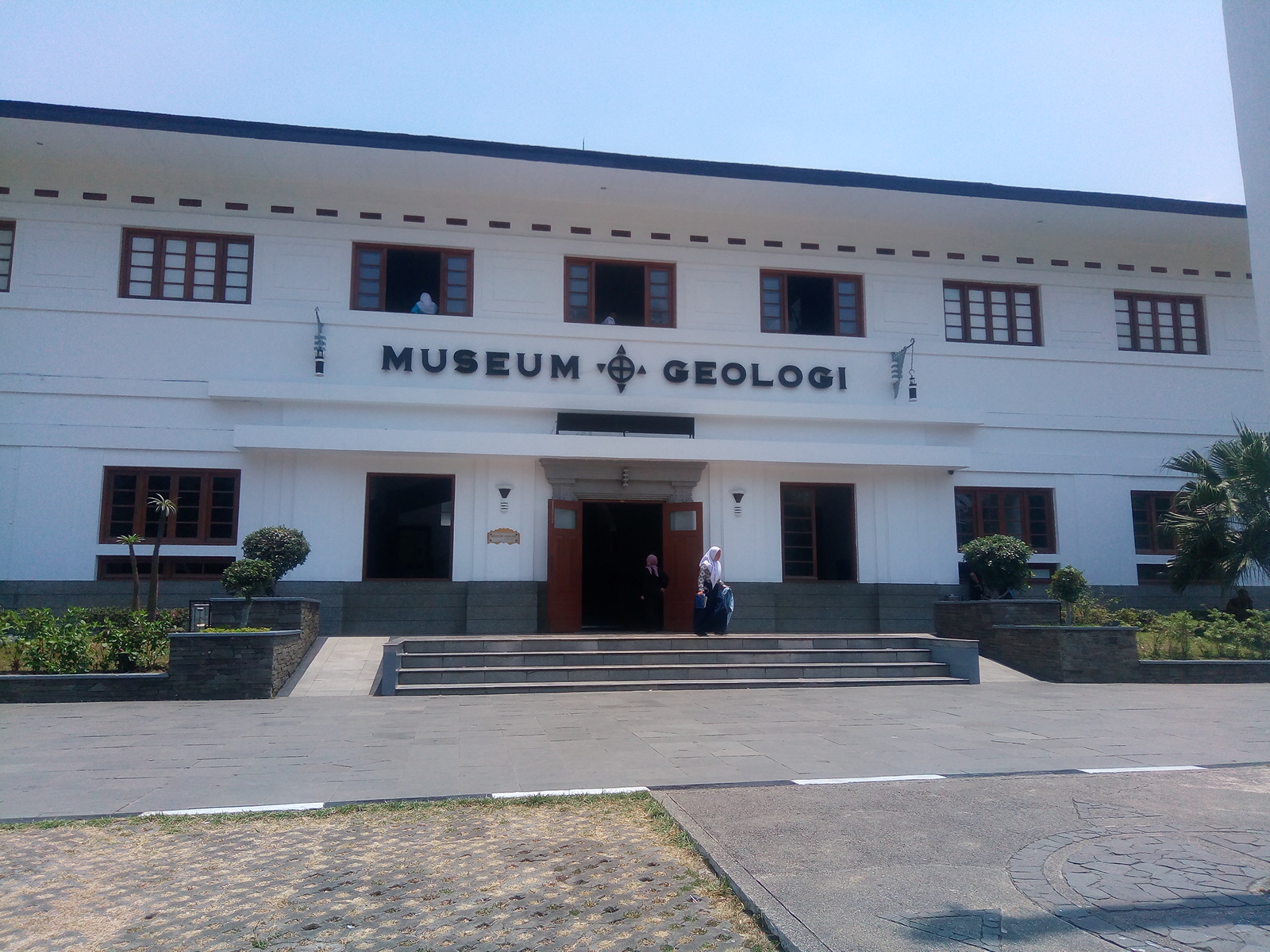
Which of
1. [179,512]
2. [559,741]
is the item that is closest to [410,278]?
[179,512]

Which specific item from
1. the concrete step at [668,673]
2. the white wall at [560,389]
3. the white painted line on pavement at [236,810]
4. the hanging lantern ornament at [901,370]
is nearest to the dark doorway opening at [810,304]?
the white wall at [560,389]

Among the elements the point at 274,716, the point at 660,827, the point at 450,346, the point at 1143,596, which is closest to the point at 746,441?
the point at 450,346

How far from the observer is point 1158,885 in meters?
4.42

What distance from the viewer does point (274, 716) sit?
32.9 feet

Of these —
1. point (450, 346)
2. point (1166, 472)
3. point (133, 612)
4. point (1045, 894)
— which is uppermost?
point (450, 346)

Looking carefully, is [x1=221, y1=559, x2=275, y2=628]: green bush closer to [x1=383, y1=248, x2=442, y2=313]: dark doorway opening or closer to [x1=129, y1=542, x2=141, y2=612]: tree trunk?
[x1=129, y1=542, x2=141, y2=612]: tree trunk

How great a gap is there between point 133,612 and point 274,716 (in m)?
4.09

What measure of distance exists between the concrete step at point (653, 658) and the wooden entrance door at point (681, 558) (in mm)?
2210

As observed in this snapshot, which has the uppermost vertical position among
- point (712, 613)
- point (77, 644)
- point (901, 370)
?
point (901, 370)

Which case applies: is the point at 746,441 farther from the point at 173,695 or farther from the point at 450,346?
the point at 173,695

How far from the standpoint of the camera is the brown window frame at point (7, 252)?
1574 centimetres

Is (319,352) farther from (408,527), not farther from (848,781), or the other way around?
(848,781)

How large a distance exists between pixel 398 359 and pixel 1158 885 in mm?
14223

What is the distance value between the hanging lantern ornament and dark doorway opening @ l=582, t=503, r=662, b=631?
18.2 ft
